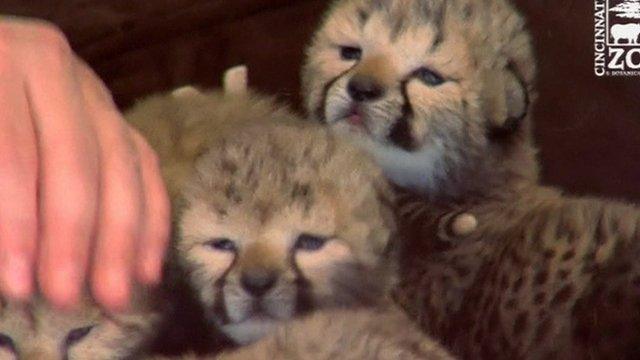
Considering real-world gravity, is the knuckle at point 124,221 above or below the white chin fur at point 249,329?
above

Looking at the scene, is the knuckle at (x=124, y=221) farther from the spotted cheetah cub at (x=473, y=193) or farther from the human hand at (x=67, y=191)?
the spotted cheetah cub at (x=473, y=193)

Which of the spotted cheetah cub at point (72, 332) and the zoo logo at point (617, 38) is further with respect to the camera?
the zoo logo at point (617, 38)

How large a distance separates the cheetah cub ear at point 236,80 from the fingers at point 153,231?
0.38ft

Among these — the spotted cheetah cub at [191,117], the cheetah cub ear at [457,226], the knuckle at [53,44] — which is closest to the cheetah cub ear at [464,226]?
the cheetah cub ear at [457,226]

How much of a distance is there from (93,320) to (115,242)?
0.04 metres

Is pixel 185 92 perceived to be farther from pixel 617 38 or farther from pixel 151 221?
pixel 617 38

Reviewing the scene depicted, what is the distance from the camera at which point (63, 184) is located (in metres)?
0.46

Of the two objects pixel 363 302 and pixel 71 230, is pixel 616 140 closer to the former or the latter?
pixel 363 302

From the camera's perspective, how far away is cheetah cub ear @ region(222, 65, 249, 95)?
60 cm

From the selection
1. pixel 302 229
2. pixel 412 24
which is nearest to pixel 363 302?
pixel 302 229

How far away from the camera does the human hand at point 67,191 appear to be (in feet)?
1.50

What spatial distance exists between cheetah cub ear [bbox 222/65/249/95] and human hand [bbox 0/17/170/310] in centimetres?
10

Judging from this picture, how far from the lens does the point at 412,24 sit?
531 mm

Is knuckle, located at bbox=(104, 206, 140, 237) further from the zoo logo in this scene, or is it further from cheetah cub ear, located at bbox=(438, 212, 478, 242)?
the zoo logo
